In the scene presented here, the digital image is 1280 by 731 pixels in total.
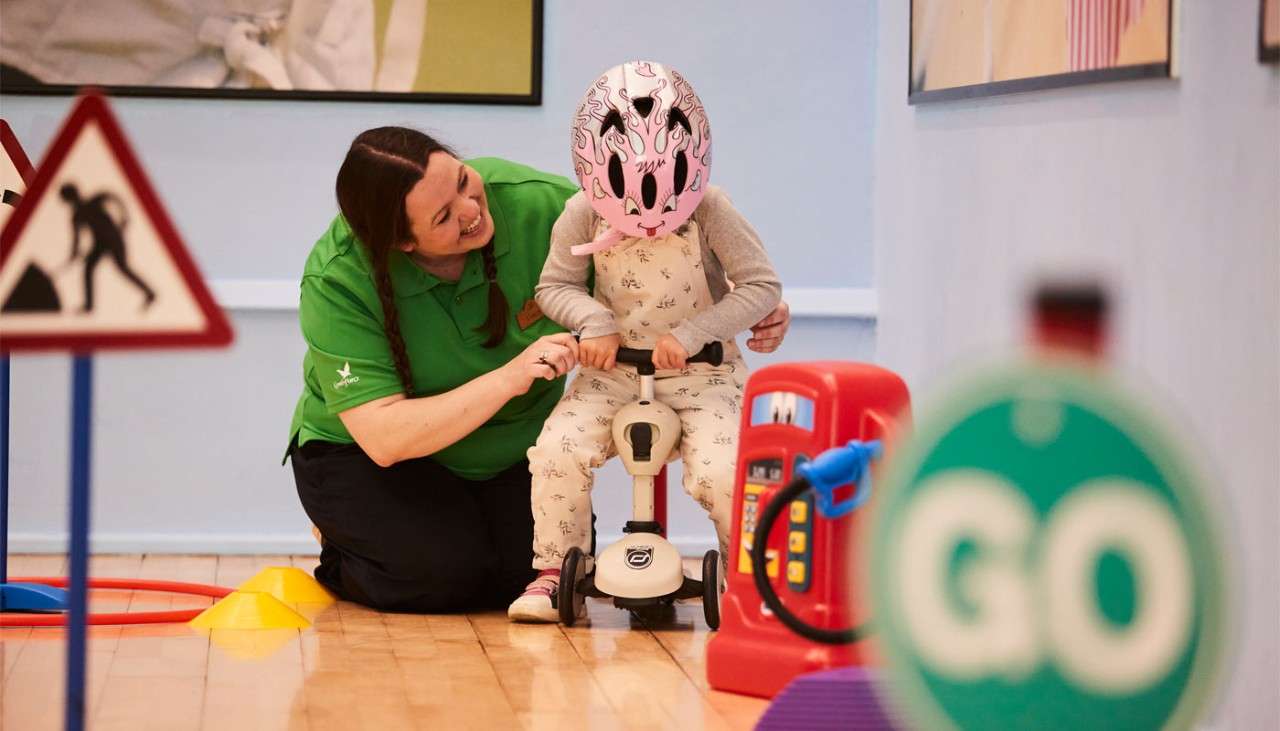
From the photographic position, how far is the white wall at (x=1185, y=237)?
1.86 metres

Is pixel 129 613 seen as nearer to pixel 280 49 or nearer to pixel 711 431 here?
pixel 711 431

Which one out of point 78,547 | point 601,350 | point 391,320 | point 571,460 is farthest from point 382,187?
point 78,547

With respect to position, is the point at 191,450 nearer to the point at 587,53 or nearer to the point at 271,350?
the point at 271,350

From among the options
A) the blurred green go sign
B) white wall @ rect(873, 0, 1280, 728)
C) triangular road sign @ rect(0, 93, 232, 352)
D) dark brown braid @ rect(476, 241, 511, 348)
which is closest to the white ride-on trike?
dark brown braid @ rect(476, 241, 511, 348)

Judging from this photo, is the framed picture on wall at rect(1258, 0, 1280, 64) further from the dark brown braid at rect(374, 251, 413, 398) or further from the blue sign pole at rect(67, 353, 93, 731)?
the dark brown braid at rect(374, 251, 413, 398)

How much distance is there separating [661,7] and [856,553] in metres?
2.02

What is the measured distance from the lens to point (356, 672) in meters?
2.50

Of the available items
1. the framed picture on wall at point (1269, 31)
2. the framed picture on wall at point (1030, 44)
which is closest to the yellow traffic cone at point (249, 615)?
Result: the framed picture on wall at point (1030, 44)

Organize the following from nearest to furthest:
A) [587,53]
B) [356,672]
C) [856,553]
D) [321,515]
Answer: [856,553] → [356,672] → [321,515] → [587,53]

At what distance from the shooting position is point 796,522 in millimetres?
2236

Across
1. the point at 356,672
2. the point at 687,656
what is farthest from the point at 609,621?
the point at 356,672

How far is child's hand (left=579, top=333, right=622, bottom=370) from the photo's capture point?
2721 mm

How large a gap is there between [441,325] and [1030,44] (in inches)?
47.9

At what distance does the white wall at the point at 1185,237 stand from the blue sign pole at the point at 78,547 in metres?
0.82
